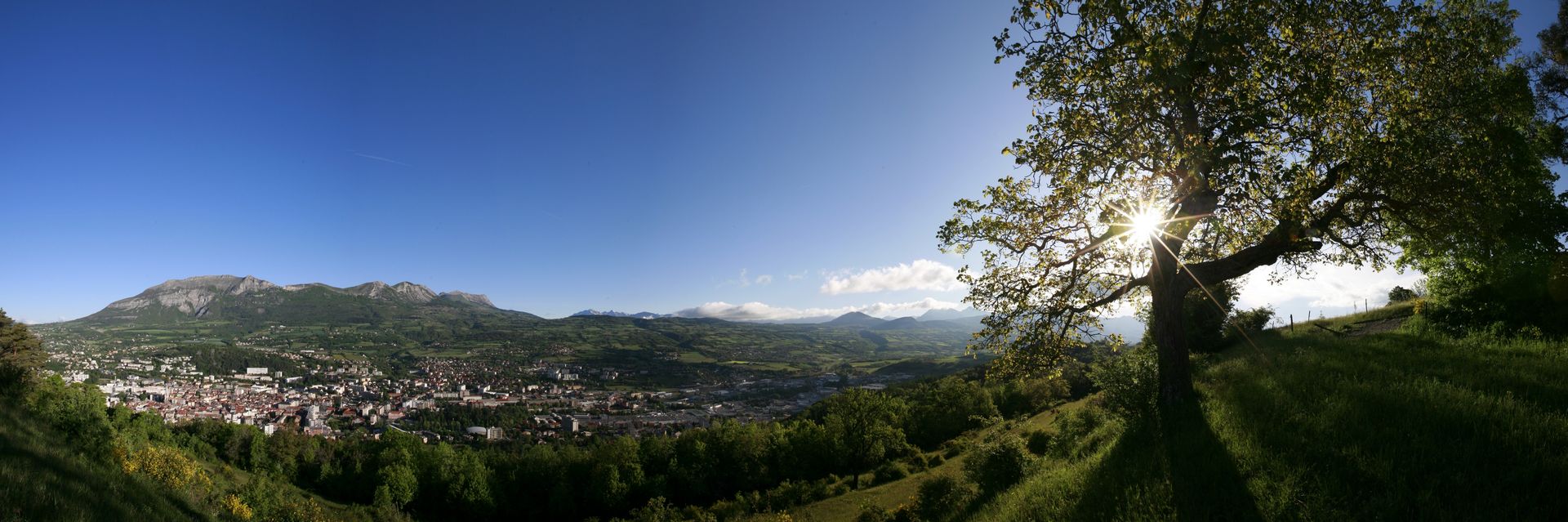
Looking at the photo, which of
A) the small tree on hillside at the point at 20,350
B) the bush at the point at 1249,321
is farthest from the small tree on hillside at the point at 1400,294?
the small tree on hillside at the point at 20,350

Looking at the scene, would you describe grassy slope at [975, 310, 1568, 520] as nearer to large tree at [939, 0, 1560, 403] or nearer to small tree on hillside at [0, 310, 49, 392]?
large tree at [939, 0, 1560, 403]

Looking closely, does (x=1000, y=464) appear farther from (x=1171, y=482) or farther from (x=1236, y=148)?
(x=1236, y=148)

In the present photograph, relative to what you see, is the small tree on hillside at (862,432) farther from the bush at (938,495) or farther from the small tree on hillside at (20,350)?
the small tree on hillside at (20,350)

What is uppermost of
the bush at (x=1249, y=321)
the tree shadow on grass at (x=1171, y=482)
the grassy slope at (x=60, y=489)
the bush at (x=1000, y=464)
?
the bush at (x=1249, y=321)

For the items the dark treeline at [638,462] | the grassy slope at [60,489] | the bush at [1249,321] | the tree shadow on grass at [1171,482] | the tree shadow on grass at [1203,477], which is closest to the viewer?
the tree shadow on grass at [1203,477]

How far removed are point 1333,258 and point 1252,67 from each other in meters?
9.85

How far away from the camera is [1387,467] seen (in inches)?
209

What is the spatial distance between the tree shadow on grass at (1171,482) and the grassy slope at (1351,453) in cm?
2

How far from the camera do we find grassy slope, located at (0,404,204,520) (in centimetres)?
876

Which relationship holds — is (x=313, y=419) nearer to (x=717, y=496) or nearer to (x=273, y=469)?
(x=273, y=469)

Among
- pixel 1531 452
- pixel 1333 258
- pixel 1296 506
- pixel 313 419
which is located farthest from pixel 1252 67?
pixel 313 419

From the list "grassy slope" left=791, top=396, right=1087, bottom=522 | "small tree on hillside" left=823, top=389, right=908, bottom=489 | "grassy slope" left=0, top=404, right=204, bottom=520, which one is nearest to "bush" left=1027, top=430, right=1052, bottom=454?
"grassy slope" left=791, top=396, right=1087, bottom=522

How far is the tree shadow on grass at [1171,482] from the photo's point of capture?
18.5 feet

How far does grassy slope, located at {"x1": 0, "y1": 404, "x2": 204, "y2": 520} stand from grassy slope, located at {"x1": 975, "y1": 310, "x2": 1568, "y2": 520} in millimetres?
16399
